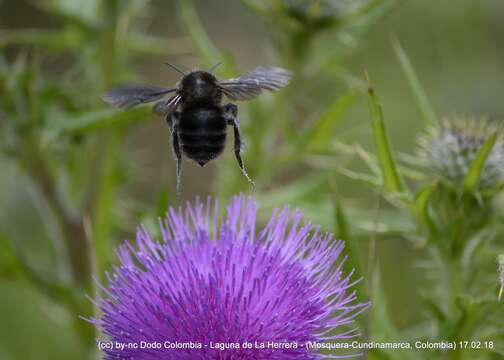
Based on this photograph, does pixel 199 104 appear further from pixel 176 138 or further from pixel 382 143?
pixel 382 143

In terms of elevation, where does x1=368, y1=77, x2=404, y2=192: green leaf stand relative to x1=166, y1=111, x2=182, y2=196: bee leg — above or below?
below

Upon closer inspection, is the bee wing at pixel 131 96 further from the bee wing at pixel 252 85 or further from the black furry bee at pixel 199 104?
the bee wing at pixel 252 85

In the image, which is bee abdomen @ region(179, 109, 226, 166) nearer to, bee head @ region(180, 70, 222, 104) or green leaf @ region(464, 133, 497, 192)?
bee head @ region(180, 70, 222, 104)

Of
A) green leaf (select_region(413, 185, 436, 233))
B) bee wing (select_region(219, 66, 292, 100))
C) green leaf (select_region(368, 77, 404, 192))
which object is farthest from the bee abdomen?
green leaf (select_region(413, 185, 436, 233))

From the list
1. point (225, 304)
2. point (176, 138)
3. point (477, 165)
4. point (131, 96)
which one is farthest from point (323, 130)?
point (225, 304)

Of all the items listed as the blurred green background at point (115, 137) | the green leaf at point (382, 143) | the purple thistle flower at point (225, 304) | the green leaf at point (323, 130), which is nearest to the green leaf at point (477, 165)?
the green leaf at point (382, 143)
